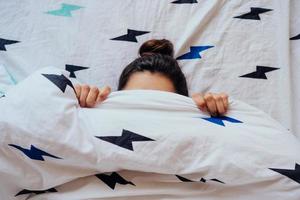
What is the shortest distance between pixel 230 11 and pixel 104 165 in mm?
692

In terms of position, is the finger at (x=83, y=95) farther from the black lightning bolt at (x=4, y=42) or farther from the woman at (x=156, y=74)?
the black lightning bolt at (x=4, y=42)

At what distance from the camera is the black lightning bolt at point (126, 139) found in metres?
0.65

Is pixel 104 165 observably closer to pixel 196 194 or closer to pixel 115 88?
pixel 196 194

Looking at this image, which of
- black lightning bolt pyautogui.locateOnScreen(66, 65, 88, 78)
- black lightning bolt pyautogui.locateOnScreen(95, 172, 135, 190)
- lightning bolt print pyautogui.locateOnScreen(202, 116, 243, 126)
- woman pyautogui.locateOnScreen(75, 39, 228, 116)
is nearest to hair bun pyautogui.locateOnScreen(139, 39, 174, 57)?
woman pyautogui.locateOnScreen(75, 39, 228, 116)

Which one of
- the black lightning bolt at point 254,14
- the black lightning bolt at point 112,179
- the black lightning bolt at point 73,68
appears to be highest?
the black lightning bolt at point 254,14

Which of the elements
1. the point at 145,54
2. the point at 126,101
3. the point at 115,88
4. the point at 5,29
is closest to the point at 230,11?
the point at 145,54

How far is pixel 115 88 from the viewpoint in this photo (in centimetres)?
101

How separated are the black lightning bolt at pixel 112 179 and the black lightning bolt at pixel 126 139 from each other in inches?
2.6

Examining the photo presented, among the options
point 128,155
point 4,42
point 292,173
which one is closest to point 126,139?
point 128,155

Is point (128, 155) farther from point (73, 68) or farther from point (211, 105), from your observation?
point (73, 68)

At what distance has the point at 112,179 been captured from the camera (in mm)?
676

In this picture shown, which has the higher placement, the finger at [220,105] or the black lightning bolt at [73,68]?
the black lightning bolt at [73,68]

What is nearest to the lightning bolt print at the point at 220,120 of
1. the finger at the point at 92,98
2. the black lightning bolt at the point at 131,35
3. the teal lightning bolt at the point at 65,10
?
the finger at the point at 92,98

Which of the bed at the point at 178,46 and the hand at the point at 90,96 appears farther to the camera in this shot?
the bed at the point at 178,46
